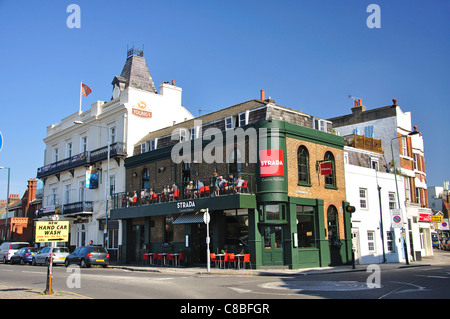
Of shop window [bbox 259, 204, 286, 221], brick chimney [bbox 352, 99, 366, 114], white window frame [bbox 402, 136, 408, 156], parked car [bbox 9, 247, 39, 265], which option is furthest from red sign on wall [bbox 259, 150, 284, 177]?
parked car [bbox 9, 247, 39, 265]

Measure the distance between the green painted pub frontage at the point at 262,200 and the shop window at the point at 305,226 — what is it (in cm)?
5

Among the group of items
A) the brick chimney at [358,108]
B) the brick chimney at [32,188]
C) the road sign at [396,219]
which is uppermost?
the brick chimney at [358,108]

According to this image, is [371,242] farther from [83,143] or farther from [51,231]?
[83,143]

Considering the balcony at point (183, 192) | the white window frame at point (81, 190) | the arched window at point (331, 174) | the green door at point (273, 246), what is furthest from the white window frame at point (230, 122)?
the white window frame at point (81, 190)

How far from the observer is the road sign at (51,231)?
1222 centimetres

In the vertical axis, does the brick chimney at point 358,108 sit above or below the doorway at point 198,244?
above

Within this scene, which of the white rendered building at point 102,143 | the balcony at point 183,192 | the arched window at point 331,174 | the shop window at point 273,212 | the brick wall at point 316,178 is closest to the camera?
the shop window at point 273,212

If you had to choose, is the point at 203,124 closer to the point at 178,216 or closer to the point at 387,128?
the point at 178,216

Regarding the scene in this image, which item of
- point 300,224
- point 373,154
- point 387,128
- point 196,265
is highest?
point 387,128

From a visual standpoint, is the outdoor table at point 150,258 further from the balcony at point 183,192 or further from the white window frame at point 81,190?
the white window frame at point 81,190

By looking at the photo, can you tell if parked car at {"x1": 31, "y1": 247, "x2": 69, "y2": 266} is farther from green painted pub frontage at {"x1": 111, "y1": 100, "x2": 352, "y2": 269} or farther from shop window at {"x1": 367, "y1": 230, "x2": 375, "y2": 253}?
shop window at {"x1": 367, "y1": 230, "x2": 375, "y2": 253}
